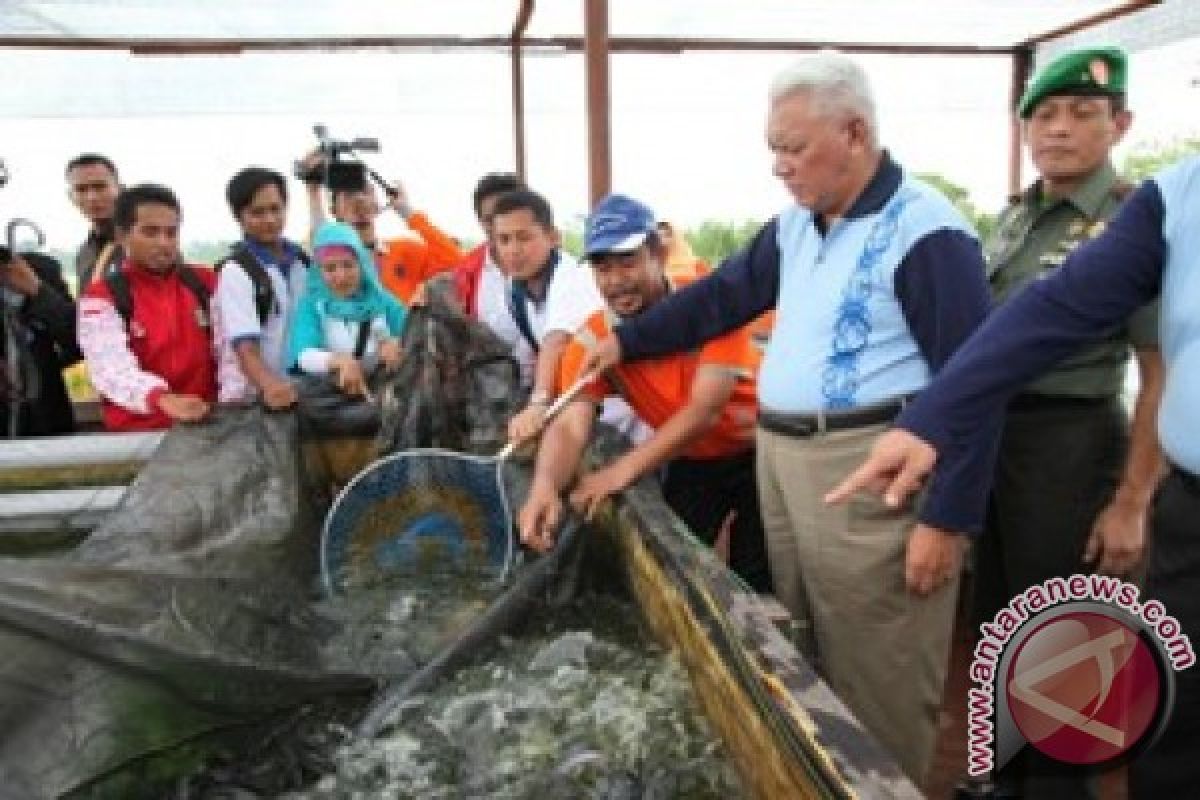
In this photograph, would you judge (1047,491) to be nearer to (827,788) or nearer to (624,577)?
(624,577)

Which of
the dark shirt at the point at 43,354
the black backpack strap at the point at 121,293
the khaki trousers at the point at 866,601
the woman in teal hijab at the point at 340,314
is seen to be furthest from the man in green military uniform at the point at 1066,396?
the dark shirt at the point at 43,354

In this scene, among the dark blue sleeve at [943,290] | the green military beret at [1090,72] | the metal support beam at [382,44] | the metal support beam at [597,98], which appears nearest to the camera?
the dark blue sleeve at [943,290]

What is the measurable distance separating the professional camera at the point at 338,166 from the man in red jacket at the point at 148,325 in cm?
164

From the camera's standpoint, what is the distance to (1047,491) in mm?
2779

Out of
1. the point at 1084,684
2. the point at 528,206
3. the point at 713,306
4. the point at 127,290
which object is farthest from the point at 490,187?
the point at 1084,684

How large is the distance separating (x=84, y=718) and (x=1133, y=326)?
8.75 feet

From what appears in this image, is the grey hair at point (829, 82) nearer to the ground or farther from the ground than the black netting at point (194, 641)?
farther from the ground

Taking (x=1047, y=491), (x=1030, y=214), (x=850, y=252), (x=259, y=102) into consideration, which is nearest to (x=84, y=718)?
(x=850, y=252)

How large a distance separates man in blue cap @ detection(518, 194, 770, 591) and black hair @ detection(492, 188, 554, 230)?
689 millimetres

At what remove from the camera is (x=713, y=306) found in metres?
2.77

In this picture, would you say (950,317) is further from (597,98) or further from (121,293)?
(597,98)

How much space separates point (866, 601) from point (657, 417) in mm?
1070

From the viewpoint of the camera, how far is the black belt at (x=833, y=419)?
6.98 feet

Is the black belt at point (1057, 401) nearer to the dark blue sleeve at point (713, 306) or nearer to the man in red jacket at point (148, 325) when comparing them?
the dark blue sleeve at point (713, 306)
